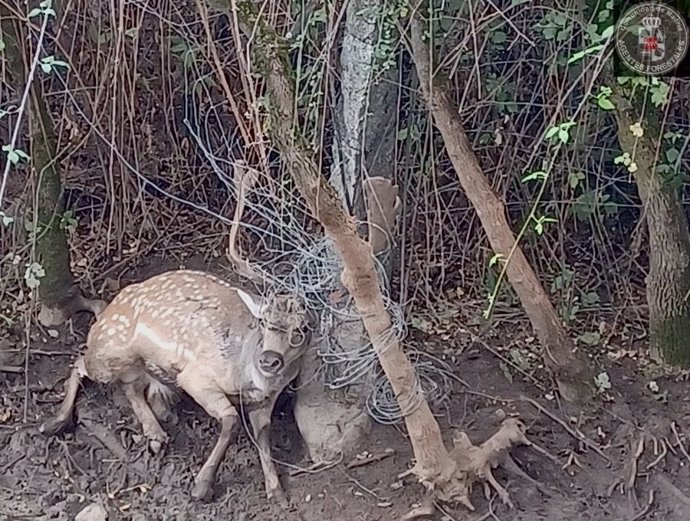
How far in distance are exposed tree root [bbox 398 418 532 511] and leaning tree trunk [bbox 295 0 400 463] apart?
22 centimetres

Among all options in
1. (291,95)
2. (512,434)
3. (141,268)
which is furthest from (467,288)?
(291,95)

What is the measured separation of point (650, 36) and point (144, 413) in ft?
4.96

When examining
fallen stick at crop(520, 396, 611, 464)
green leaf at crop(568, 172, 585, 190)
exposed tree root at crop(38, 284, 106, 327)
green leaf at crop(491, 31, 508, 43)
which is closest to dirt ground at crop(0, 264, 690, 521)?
fallen stick at crop(520, 396, 611, 464)

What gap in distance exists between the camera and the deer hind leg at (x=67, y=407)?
2709mm

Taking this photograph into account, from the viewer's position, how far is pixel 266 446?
8.29 ft

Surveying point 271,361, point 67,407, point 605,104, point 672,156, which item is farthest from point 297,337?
point 672,156

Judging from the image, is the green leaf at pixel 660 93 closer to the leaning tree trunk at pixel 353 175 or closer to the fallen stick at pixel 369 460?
the leaning tree trunk at pixel 353 175

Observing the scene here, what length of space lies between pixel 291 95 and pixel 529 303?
890 mm

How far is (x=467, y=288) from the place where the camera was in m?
3.22

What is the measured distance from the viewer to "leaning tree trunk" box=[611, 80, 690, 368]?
2.60 m

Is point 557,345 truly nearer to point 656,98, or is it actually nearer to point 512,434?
point 512,434

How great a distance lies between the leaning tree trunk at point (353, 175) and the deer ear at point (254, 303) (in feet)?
0.59

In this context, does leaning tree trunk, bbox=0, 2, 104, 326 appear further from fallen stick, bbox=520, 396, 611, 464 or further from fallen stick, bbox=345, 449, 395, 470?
fallen stick, bbox=520, 396, 611, 464

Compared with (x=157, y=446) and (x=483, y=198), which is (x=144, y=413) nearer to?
(x=157, y=446)
